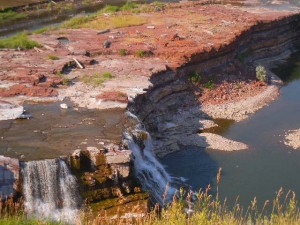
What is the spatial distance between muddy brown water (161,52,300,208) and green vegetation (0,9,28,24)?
2748 centimetres

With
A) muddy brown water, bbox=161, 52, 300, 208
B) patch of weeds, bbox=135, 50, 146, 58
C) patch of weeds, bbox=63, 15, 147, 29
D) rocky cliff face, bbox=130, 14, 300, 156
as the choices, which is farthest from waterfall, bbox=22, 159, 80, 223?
patch of weeds, bbox=63, 15, 147, 29

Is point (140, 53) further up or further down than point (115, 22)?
further down

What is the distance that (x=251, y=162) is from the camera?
20.4 m

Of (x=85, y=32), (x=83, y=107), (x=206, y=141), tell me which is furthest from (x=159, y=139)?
(x=85, y=32)

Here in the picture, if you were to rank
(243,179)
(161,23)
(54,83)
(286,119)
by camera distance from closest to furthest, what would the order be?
(243,179) → (54,83) → (286,119) → (161,23)

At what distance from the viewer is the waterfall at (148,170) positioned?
55.3 ft

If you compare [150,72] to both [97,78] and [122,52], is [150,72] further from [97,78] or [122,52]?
[122,52]

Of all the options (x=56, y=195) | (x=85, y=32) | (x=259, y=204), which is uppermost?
(x=85, y=32)

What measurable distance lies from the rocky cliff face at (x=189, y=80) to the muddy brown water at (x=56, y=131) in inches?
91.1

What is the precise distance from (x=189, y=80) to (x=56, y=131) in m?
11.9

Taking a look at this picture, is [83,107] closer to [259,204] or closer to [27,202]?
[27,202]

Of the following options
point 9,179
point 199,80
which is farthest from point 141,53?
point 9,179

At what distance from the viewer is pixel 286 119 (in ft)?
83.8

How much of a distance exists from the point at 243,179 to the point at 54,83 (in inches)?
377
